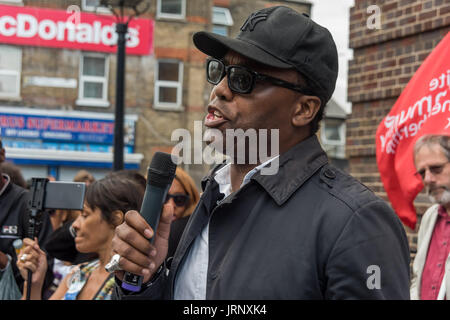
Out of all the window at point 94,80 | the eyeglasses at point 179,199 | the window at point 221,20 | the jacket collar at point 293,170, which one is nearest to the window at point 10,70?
the window at point 94,80

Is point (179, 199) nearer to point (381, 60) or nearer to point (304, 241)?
point (381, 60)

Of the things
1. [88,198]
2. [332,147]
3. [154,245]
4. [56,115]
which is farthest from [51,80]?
[154,245]

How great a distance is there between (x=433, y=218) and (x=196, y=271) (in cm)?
220

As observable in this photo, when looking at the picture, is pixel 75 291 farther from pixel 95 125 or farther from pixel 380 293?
pixel 95 125

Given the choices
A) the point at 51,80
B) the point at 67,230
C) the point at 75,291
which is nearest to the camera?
the point at 75,291

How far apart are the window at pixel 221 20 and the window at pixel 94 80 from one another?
3.84m

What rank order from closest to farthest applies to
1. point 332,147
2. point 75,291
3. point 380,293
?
point 380,293 → point 75,291 → point 332,147

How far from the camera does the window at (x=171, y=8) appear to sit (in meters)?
18.7

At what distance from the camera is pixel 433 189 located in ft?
11.1

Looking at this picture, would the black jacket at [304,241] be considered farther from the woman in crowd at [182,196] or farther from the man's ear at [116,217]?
the woman in crowd at [182,196]

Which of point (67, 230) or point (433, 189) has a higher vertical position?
point (433, 189)

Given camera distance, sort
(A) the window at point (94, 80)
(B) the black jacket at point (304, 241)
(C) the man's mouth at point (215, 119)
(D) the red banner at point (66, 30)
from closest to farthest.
→ (B) the black jacket at point (304, 241) < (C) the man's mouth at point (215, 119) < (D) the red banner at point (66, 30) < (A) the window at point (94, 80)

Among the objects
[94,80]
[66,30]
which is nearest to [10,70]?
[66,30]

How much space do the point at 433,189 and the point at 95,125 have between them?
15416 millimetres
